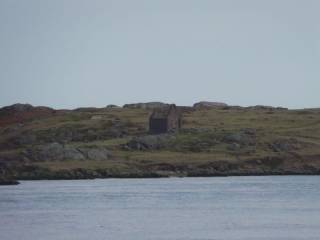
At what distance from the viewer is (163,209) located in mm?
97500

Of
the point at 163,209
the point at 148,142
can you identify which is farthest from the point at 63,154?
the point at 163,209

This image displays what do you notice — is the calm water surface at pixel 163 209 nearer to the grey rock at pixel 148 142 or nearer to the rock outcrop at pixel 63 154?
the rock outcrop at pixel 63 154

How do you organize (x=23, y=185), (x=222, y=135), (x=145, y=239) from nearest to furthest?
(x=145, y=239)
(x=23, y=185)
(x=222, y=135)

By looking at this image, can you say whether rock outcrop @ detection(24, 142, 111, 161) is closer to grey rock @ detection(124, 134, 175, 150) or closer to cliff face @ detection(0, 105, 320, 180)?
cliff face @ detection(0, 105, 320, 180)

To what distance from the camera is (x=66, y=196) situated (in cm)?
12150

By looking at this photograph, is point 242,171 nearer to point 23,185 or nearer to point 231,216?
point 23,185

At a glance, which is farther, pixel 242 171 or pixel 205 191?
pixel 242 171

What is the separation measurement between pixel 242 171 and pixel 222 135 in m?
26.9

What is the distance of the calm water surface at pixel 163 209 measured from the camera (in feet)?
247

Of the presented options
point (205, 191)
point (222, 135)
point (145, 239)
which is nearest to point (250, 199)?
point (205, 191)

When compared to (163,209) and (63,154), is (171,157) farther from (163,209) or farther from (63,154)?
(163,209)

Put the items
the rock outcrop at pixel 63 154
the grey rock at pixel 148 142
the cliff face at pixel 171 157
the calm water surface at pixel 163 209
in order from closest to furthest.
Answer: the calm water surface at pixel 163 209
the cliff face at pixel 171 157
the rock outcrop at pixel 63 154
the grey rock at pixel 148 142

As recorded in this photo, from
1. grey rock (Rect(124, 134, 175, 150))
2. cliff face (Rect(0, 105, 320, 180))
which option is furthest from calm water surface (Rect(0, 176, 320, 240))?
grey rock (Rect(124, 134, 175, 150))

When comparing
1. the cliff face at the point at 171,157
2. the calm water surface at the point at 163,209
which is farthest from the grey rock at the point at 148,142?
the calm water surface at the point at 163,209
